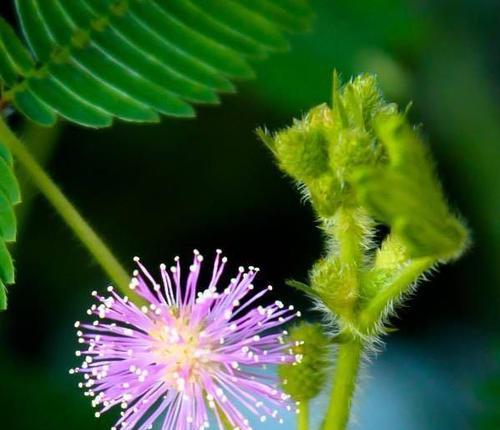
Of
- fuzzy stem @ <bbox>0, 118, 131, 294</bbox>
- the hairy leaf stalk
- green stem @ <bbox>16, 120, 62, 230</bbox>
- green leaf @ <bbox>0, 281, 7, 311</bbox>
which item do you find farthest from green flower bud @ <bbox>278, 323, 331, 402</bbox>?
green stem @ <bbox>16, 120, 62, 230</bbox>

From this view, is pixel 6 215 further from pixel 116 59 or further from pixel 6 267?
pixel 116 59

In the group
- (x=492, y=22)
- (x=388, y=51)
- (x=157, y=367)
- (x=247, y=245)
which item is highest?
(x=492, y=22)

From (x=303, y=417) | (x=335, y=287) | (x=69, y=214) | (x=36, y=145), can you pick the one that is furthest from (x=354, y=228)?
(x=36, y=145)

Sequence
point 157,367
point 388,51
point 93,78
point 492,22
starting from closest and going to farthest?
point 157,367 < point 93,78 < point 388,51 < point 492,22

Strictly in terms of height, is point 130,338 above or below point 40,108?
below

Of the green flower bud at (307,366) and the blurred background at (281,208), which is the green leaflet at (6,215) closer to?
the green flower bud at (307,366)

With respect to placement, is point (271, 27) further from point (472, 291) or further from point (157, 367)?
point (472, 291)

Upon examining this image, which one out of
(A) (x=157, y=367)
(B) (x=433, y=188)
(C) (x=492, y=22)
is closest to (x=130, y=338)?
(A) (x=157, y=367)
